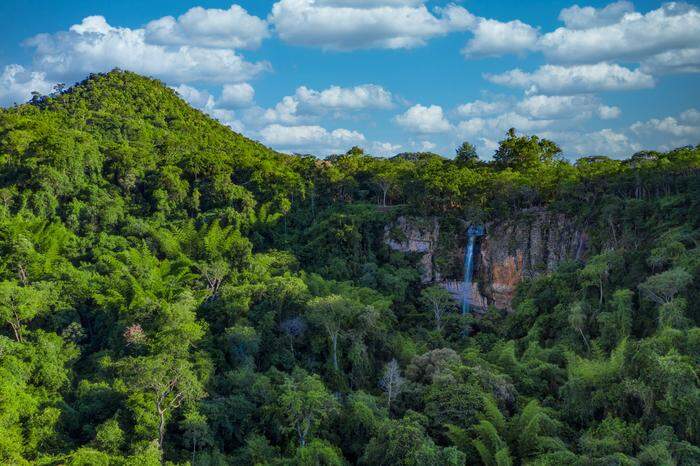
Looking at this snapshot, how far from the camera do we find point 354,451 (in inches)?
690

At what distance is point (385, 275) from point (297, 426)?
519 inches

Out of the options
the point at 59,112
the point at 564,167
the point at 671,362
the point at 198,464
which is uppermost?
the point at 59,112

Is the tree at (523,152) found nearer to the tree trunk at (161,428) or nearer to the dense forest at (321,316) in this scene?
the dense forest at (321,316)

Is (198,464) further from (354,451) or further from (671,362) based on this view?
(671,362)

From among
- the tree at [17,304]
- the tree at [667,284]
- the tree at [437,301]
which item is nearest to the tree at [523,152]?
the tree at [437,301]

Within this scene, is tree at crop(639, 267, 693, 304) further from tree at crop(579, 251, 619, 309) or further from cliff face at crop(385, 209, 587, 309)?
cliff face at crop(385, 209, 587, 309)

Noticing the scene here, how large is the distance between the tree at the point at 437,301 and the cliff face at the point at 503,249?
2.73 m

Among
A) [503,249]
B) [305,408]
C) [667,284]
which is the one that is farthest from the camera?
[503,249]

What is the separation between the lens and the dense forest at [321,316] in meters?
16.2

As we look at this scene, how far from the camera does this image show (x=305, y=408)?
1725 centimetres

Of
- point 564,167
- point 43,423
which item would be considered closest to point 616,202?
point 564,167

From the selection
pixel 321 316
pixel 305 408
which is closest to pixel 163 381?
pixel 305 408

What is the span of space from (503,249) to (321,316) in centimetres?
1246

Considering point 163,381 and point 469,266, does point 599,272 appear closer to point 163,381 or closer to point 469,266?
point 469,266
